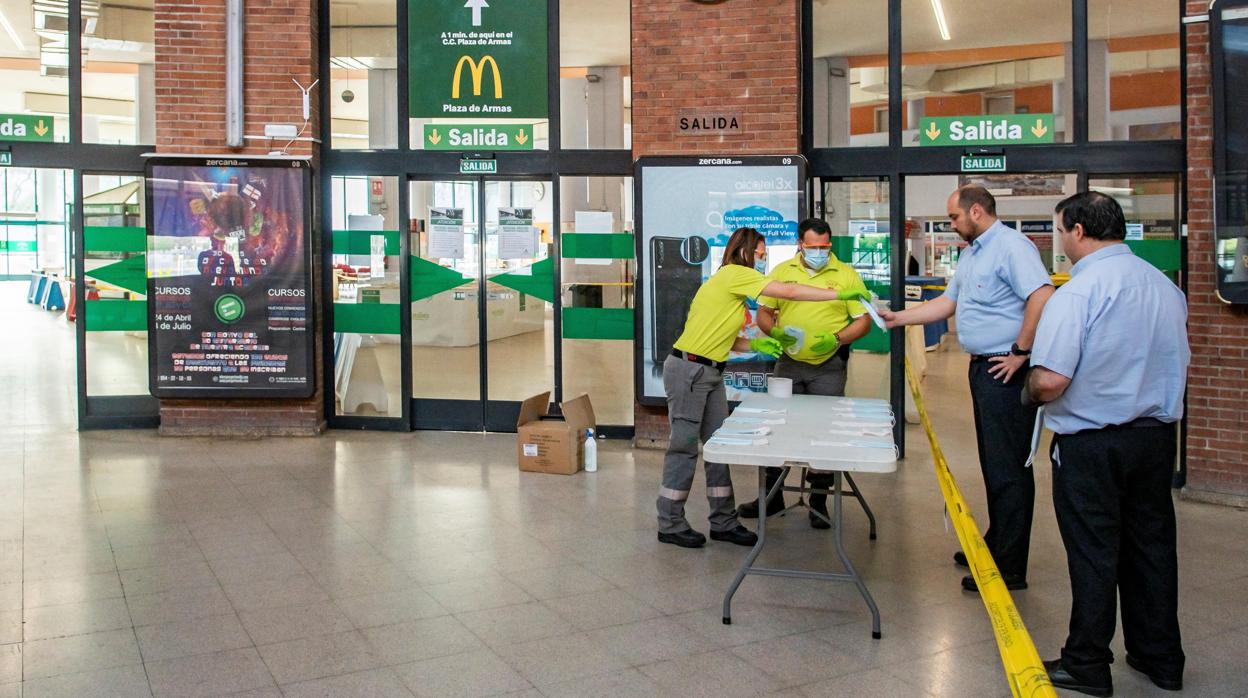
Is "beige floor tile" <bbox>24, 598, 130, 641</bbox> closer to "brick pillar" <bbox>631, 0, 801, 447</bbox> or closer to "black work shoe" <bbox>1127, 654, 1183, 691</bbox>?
"black work shoe" <bbox>1127, 654, 1183, 691</bbox>

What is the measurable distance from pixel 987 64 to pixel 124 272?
269 inches

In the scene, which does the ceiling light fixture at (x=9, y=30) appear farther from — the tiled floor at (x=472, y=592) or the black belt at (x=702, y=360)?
the black belt at (x=702, y=360)

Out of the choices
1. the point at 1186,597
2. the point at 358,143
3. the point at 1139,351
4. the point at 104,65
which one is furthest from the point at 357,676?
the point at 104,65

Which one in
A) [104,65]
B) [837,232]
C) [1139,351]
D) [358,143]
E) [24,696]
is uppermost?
[104,65]

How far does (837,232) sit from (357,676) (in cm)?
537

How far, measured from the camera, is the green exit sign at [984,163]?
795 cm

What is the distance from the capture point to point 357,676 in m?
4.10

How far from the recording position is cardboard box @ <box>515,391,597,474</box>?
7637mm

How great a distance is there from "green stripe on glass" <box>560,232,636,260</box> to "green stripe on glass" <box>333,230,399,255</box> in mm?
1422

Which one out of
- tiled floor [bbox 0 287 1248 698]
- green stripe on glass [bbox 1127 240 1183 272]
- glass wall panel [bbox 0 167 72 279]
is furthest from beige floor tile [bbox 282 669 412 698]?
glass wall panel [bbox 0 167 72 279]

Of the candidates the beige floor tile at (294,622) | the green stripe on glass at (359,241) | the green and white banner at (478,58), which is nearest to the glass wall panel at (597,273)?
the green and white banner at (478,58)

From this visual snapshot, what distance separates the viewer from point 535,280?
9.15m

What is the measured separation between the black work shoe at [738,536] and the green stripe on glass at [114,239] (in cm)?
574

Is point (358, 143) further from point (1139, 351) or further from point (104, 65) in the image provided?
point (1139, 351)
